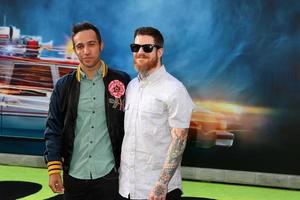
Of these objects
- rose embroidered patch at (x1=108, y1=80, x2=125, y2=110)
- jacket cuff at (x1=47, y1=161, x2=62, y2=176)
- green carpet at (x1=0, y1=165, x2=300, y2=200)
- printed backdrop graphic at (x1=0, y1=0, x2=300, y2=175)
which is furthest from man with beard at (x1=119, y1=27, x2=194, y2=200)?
printed backdrop graphic at (x1=0, y1=0, x2=300, y2=175)

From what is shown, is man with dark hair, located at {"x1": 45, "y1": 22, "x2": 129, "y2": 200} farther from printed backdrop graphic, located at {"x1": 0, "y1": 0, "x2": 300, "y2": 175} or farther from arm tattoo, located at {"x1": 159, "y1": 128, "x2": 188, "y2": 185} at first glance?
printed backdrop graphic, located at {"x1": 0, "y1": 0, "x2": 300, "y2": 175}

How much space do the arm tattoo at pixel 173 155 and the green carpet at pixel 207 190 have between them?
10.3 feet

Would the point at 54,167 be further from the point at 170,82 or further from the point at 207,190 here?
the point at 207,190

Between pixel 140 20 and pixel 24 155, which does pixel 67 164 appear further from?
pixel 24 155

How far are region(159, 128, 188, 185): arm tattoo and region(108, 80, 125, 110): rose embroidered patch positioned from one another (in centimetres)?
36

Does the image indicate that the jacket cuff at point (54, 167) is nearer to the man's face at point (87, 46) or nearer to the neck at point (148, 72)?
the man's face at point (87, 46)

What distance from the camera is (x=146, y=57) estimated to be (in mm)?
2379

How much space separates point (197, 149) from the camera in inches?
243

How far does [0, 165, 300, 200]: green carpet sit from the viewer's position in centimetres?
546

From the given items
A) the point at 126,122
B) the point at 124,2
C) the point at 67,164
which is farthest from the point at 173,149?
the point at 124,2

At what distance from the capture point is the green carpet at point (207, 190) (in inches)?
215

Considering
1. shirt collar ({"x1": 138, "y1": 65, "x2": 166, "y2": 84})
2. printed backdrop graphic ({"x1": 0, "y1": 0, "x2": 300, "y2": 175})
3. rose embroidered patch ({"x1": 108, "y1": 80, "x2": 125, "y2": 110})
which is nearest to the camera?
shirt collar ({"x1": 138, "y1": 65, "x2": 166, "y2": 84})

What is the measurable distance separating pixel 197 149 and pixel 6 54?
2.97m

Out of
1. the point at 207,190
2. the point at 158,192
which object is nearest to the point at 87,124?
the point at 158,192
